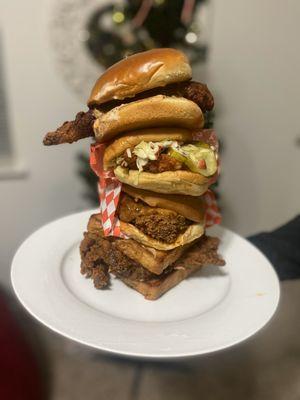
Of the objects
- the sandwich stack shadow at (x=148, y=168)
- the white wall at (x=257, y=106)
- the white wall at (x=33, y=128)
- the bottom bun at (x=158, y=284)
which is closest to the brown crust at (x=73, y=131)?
the sandwich stack shadow at (x=148, y=168)

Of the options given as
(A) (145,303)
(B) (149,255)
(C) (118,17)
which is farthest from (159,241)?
(C) (118,17)

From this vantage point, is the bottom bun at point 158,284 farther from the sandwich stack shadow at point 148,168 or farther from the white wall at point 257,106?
the white wall at point 257,106

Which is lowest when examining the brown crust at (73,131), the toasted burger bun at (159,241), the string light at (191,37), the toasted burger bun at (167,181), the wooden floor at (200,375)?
the wooden floor at (200,375)

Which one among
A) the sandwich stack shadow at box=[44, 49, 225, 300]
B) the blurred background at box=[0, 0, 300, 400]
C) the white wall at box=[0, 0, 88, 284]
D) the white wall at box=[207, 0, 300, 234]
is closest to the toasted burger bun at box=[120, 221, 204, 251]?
the sandwich stack shadow at box=[44, 49, 225, 300]

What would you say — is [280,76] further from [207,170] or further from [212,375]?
[212,375]

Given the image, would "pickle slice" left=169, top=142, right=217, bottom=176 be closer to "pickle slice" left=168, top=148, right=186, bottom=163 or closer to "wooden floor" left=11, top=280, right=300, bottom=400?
"pickle slice" left=168, top=148, right=186, bottom=163
